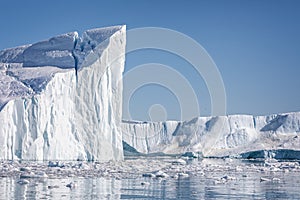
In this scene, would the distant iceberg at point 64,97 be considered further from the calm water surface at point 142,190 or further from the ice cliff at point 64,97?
the calm water surface at point 142,190

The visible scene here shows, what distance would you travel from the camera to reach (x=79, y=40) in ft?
116

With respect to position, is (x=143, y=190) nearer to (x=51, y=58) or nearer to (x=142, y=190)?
(x=142, y=190)

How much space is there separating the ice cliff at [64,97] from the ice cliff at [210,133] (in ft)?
76.5

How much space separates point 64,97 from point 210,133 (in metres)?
42.3

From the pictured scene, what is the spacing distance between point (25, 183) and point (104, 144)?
20.2m

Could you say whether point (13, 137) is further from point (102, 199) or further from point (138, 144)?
point (138, 144)

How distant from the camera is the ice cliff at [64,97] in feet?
103

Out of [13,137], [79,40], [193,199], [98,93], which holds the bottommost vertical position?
[193,199]

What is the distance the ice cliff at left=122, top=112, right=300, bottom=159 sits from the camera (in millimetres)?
62531

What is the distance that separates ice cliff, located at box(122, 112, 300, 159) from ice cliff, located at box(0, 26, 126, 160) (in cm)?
2332

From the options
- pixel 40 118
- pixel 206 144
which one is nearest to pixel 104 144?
pixel 40 118

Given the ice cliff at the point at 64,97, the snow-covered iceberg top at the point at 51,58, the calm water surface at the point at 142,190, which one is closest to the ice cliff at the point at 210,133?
the ice cliff at the point at 64,97

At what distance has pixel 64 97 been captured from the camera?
112 feet

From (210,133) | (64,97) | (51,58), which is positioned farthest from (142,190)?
(210,133)
